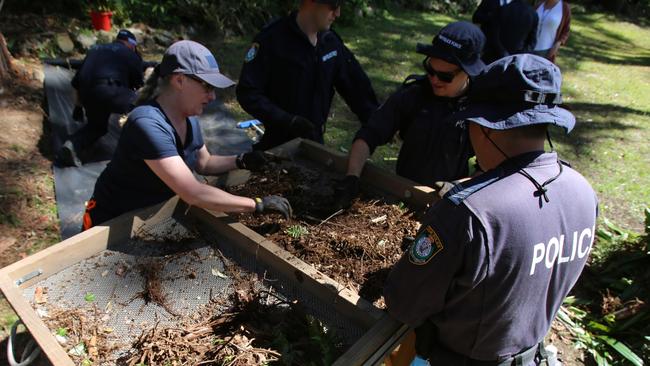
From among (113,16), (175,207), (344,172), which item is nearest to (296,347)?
(175,207)

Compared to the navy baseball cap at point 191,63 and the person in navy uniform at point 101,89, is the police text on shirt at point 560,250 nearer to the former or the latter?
the navy baseball cap at point 191,63

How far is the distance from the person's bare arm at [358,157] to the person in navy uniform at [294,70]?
0.54m

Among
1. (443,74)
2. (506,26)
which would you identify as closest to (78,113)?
(443,74)

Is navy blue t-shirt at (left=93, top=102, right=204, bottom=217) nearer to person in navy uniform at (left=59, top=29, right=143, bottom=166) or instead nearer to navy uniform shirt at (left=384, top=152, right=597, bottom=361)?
navy uniform shirt at (left=384, top=152, right=597, bottom=361)

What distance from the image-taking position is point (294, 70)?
10.7 feet

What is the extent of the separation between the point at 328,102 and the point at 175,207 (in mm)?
1712

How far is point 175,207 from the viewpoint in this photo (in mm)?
2326

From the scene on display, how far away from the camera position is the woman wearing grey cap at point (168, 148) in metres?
2.13

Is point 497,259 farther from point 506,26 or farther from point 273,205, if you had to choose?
point 506,26

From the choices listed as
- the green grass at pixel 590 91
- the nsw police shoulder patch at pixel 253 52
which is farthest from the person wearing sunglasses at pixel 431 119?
the green grass at pixel 590 91

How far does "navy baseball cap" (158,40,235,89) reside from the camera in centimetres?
219

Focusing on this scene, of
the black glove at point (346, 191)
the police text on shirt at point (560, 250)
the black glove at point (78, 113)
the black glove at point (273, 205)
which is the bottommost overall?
the black glove at point (78, 113)

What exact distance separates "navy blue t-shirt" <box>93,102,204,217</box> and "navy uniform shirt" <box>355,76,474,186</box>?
3.54ft

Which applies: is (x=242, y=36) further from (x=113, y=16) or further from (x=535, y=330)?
(x=535, y=330)
